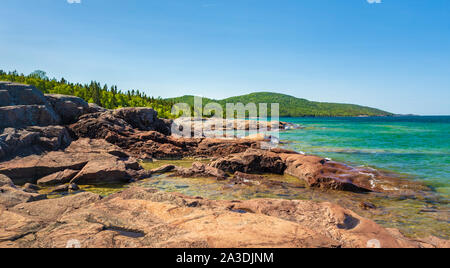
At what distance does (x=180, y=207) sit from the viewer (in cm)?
679

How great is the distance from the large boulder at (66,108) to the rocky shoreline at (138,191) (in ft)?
0.30

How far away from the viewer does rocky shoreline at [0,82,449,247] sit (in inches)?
205

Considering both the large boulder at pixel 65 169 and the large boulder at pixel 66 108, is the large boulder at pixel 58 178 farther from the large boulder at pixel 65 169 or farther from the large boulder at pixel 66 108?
the large boulder at pixel 66 108

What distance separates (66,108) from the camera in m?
26.0

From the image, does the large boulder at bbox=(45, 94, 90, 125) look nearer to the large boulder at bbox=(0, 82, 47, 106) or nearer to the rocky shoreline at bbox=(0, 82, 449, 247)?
the rocky shoreline at bbox=(0, 82, 449, 247)

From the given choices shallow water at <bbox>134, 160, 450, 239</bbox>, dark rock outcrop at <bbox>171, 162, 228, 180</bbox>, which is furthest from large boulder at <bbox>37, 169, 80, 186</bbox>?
dark rock outcrop at <bbox>171, 162, 228, 180</bbox>

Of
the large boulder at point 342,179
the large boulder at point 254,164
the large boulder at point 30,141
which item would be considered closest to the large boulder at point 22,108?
the large boulder at point 30,141

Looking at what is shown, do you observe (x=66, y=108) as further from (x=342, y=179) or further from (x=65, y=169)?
(x=342, y=179)

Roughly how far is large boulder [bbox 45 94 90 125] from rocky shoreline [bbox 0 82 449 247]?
0.09m
